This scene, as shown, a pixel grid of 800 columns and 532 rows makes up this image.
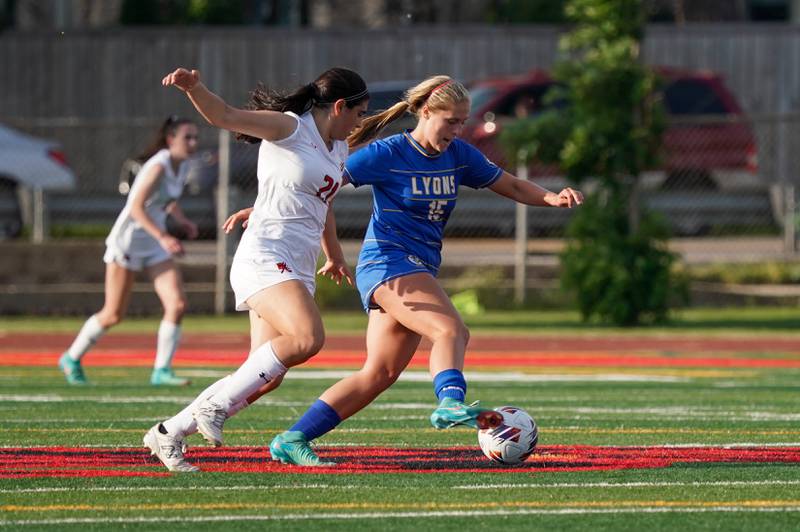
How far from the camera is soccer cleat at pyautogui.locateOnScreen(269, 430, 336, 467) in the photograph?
7.09 m

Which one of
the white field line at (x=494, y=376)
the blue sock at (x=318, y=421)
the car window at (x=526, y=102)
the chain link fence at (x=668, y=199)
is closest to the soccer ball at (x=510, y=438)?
the blue sock at (x=318, y=421)

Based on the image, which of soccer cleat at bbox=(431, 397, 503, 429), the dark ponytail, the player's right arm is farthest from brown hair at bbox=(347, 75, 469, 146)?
the dark ponytail

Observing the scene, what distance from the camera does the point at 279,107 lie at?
7176 millimetres

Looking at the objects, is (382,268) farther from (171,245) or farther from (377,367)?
(171,245)

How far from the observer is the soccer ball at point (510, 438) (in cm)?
697

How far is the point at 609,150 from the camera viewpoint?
1792 cm

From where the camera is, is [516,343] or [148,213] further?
[516,343]

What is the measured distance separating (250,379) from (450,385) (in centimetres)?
89

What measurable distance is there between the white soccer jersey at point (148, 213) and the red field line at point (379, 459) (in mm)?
4429

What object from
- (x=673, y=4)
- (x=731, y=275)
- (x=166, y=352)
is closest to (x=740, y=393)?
(x=166, y=352)

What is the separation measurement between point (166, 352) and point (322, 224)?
4.91 metres

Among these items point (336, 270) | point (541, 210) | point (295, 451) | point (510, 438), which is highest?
point (336, 270)

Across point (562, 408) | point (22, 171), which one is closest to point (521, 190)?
point (562, 408)

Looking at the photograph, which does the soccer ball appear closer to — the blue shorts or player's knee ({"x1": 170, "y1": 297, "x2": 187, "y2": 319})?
the blue shorts
